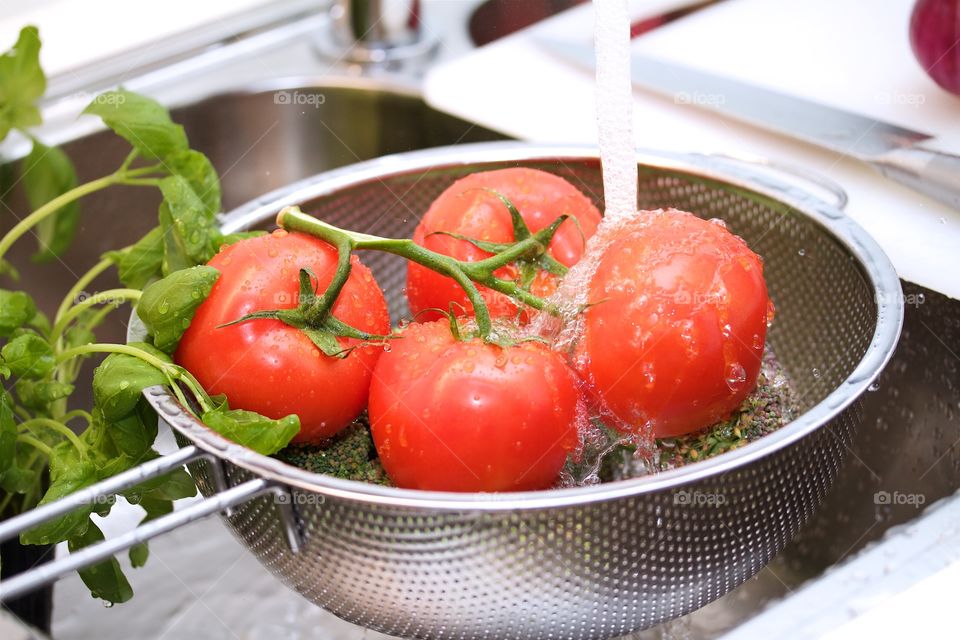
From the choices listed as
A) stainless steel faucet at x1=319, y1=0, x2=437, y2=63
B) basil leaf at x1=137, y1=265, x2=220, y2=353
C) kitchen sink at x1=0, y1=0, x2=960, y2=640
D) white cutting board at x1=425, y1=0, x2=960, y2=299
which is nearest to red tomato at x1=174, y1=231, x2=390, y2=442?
basil leaf at x1=137, y1=265, x2=220, y2=353

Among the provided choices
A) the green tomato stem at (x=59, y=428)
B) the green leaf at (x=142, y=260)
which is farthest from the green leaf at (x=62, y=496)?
the green leaf at (x=142, y=260)

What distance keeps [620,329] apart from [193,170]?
0.31 meters

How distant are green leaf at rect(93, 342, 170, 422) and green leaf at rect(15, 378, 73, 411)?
0.28ft

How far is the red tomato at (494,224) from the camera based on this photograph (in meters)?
0.60

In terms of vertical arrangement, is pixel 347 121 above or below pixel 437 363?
below

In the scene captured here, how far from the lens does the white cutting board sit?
0.76 meters

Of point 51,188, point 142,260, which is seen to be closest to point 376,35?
point 51,188

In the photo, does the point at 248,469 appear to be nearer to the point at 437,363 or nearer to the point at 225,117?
the point at 437,363

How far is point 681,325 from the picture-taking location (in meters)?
0.53

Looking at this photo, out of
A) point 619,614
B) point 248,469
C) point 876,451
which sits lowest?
point 876,451

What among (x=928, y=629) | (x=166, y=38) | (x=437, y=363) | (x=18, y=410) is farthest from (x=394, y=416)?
(x=166, y=38)

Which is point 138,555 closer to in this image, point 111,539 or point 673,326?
point 111,539

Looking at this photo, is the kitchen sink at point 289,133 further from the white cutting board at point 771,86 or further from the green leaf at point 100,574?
the green leaf at point 100,574

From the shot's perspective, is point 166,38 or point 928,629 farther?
point 166,38
